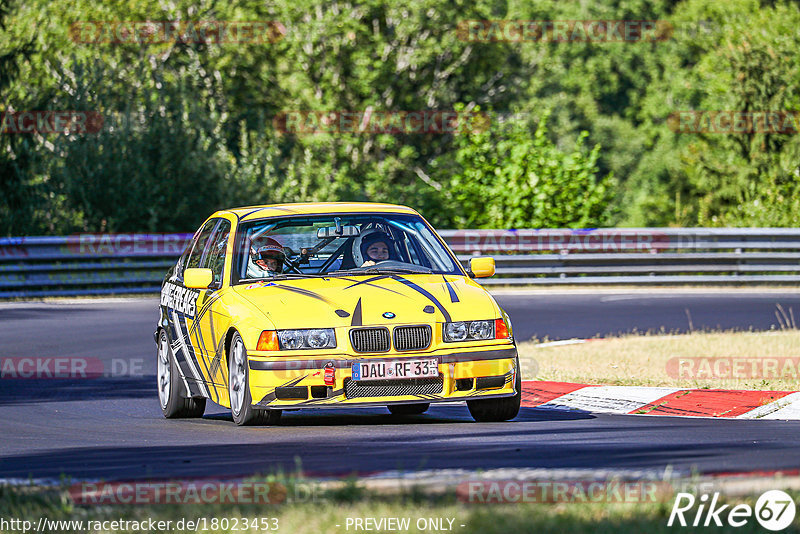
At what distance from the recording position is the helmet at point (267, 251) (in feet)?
34.2

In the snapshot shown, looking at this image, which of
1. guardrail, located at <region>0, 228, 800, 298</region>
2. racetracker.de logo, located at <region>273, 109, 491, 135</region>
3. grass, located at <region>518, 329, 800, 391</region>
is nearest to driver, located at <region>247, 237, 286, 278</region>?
grass, located at <region>518, 329, 800, 391</region>

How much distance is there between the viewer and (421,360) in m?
9.27

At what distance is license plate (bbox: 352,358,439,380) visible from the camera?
920 cm

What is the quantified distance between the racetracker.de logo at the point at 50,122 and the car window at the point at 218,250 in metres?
19.4

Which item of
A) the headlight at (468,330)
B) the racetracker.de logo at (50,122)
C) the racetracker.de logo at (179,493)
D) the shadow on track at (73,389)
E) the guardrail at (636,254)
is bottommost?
the guardrail at (636,254)

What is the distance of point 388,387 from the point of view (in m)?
9.24

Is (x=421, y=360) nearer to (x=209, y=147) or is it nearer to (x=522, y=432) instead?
(x=522, y=432)

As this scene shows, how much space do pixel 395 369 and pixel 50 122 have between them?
877 inches

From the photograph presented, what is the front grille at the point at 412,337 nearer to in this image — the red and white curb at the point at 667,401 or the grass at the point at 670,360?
the red and white curb at the point at 667,401

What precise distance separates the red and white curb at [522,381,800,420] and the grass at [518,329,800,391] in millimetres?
388

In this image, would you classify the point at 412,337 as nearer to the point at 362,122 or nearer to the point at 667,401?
the point at 667,401

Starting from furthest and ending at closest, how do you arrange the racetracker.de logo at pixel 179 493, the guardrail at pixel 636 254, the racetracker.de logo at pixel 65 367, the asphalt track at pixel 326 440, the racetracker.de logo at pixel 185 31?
the racetracker.de logo at pixel 185 31 → the guardrail at pixel 636 254 → the racetracker.de logo at pixel 65 367 → the asphalt track at pixel 326 440 → the racetracker.de logo at pixel 179 493

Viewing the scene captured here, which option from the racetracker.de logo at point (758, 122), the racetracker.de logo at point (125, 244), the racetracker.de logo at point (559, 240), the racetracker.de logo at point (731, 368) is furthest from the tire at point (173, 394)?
the racetracker.de logo at point (758, 122)

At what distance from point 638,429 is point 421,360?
1.52m
